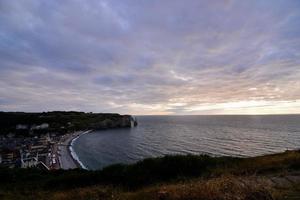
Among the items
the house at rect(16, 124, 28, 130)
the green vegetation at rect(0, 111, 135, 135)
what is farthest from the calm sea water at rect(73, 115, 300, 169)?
the house at rect(16, 124, 28, 130)

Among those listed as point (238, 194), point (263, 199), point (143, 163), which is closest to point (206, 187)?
point (238, 194)

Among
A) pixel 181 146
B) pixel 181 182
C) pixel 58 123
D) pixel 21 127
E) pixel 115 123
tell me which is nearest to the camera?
pixel 181 182

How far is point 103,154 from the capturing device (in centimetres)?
6700

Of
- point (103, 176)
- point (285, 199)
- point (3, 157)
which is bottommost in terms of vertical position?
point (3, 157)

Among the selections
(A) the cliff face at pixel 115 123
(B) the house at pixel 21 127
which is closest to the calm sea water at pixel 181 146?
(A) the cliff face at pixel 115 123

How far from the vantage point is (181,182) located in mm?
9375

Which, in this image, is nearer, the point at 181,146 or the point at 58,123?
the point at 181,146

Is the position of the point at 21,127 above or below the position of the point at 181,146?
above

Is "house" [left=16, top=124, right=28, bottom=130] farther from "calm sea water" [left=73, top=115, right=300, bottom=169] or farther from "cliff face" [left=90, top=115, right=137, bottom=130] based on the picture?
"calm sea water" [left=73, top=115, right=300, bottom=169]

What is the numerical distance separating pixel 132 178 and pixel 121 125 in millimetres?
158571

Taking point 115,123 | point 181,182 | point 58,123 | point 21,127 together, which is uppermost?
point 58,123

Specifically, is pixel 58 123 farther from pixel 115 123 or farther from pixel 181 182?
pixel 181 182

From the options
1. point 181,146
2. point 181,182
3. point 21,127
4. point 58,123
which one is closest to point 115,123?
point 58,123

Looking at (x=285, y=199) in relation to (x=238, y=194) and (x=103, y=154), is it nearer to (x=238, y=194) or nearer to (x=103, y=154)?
(x=238, y=194)
